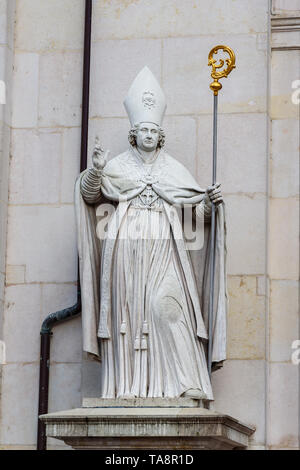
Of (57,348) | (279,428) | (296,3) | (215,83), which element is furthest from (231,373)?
(296,3)

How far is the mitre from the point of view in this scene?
33.0 ft

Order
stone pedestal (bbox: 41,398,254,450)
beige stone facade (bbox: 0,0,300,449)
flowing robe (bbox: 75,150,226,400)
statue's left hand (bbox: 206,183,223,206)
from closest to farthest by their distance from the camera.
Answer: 1. stone pedestal (bbox: 41,398,254,450)
2. flowing robe (bbox: 75,150,226,400)
3. statue's left hand (bbox: 206,183,223,206)
4. beige stone facade (bbox: 0,0,300,449)

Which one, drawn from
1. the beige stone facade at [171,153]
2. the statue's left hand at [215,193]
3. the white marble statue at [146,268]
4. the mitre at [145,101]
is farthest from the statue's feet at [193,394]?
the mitre at [145,101]

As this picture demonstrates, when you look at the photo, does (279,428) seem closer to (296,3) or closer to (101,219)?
(101,219)

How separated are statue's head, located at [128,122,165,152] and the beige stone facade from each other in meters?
0.56

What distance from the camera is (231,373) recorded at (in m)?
10.2

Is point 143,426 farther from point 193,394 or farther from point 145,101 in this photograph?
point 145,101

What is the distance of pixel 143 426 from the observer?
9.25 metres

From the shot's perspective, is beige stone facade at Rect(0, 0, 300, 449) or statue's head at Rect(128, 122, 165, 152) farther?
beige stone facade at Rect(0, 0, 300, 449)

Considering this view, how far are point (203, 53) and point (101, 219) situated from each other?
1.54 meters

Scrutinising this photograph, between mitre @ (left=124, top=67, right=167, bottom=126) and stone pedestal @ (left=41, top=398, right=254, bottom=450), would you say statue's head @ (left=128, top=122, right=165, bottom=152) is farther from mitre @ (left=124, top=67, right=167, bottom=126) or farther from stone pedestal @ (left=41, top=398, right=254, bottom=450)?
stone pedestal @ (left=41, top=398, right=254, bottom=450)

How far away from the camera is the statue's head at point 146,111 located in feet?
32.9

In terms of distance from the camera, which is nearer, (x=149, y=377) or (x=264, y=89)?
(x=149, y=377)

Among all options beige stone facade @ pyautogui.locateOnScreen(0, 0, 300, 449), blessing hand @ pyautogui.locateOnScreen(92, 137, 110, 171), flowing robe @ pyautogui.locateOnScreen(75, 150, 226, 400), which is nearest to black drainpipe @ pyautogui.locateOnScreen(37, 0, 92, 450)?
beige stone facade @ pyautogui.locateOnScreen(0, 0, 300, 449)
